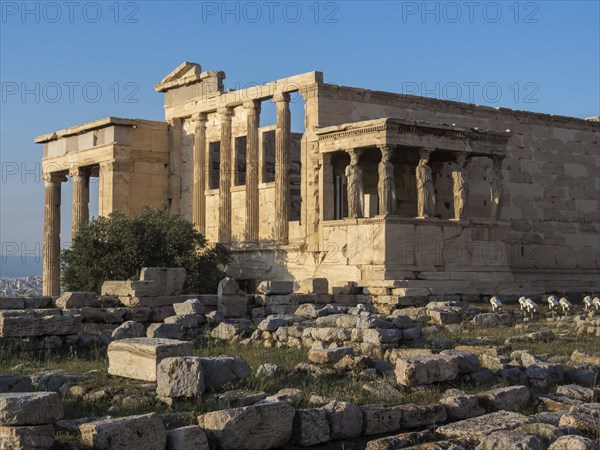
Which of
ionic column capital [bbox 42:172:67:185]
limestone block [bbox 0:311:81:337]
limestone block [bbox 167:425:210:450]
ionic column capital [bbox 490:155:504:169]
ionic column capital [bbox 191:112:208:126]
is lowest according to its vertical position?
limestone block [bbox 167:425:210:450]

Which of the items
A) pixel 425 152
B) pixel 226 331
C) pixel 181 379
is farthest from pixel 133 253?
pixel 181 379

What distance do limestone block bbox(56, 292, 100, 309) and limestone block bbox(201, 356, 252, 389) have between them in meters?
7.61

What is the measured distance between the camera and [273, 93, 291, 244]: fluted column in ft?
80.3

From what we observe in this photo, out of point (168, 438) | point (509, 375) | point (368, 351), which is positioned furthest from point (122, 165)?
point (168, 438)

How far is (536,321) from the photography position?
16797 mm

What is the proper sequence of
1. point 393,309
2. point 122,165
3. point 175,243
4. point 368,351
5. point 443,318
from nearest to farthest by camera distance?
point 368,351
point 443,318
point 393,309
point 175,243
point 122,165

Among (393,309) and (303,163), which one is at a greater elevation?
(303,163)

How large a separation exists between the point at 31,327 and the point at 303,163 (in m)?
12.2

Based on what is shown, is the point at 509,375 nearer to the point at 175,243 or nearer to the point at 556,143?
the point at 175,243

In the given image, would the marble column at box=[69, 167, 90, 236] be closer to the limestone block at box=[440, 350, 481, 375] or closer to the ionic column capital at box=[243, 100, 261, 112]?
the ionic column capital at box=[243, 100, 261, 112]

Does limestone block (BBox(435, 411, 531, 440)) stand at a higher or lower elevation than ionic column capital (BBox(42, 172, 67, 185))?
lower

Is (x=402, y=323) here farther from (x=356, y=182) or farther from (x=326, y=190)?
(x=326, y=190)

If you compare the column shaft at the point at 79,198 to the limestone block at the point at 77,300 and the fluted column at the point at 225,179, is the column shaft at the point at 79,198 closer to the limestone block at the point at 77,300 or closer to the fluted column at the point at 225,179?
the fluted column at the point at 225,179

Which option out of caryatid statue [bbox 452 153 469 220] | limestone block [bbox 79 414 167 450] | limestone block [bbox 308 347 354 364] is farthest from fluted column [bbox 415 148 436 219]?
limestone block [bbox 79 414 167 450]
